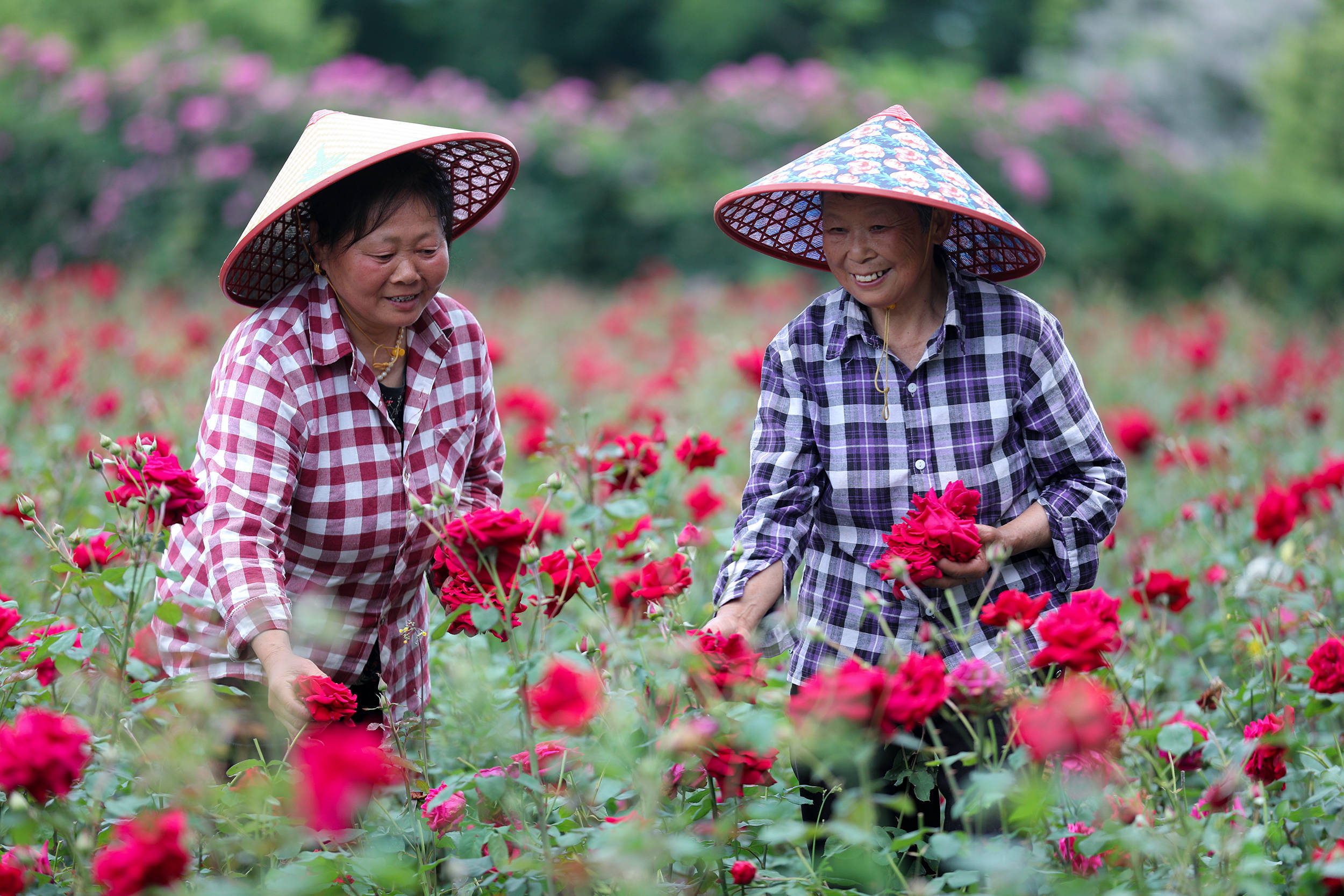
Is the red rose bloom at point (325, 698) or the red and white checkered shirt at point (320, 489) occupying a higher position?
the red and white checkered shirt at point (320, 489)

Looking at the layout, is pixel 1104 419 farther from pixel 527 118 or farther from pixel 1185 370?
pixel 527 118

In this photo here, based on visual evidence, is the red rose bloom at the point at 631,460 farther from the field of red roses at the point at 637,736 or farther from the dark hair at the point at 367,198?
the dark hair at the point at 367,198

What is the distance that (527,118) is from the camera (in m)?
10.7

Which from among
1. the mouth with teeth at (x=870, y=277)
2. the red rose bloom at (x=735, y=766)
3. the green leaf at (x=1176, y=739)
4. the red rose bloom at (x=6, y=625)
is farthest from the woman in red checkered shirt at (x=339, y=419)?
the green leaf at (x=1176, y=739)

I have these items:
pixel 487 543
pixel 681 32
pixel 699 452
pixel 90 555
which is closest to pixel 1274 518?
pixel 699 452

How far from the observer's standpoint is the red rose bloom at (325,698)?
156 centimetres

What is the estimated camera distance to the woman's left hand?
1.74 meters

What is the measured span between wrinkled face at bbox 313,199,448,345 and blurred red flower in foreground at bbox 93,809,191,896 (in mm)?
1051

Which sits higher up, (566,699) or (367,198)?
(367,198)

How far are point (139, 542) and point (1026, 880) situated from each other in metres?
1.28

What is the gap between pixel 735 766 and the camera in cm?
153

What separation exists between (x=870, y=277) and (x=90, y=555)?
55.3 inches

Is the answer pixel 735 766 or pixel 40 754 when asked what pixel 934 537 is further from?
pixel 40 754

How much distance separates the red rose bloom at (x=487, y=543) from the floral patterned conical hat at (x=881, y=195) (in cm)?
78
